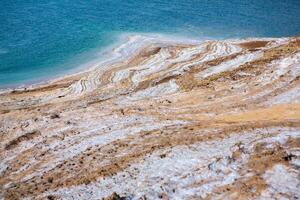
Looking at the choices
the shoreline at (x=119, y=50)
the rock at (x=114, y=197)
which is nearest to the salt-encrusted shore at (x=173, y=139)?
the rock at (x=114, y=197)

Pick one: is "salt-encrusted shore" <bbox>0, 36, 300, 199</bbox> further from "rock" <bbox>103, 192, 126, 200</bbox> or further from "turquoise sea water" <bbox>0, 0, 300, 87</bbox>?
"turquoise sea water" <bbox>0, 0, 300, 87</bbox>

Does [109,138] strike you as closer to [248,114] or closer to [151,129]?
[151,129]

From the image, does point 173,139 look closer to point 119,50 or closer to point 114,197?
point 114,197

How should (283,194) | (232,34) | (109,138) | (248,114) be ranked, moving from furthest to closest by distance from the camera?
1. (232,34)
2. (248,114)
3. (109,138)
4. (283,194)

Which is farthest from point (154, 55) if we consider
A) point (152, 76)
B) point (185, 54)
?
point (152, 76)

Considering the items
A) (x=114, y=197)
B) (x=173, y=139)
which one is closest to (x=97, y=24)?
(x=173, y=139)

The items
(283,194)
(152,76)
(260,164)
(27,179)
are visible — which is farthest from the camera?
(152,76)

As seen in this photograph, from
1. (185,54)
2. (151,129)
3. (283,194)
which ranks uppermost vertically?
(185,54)
